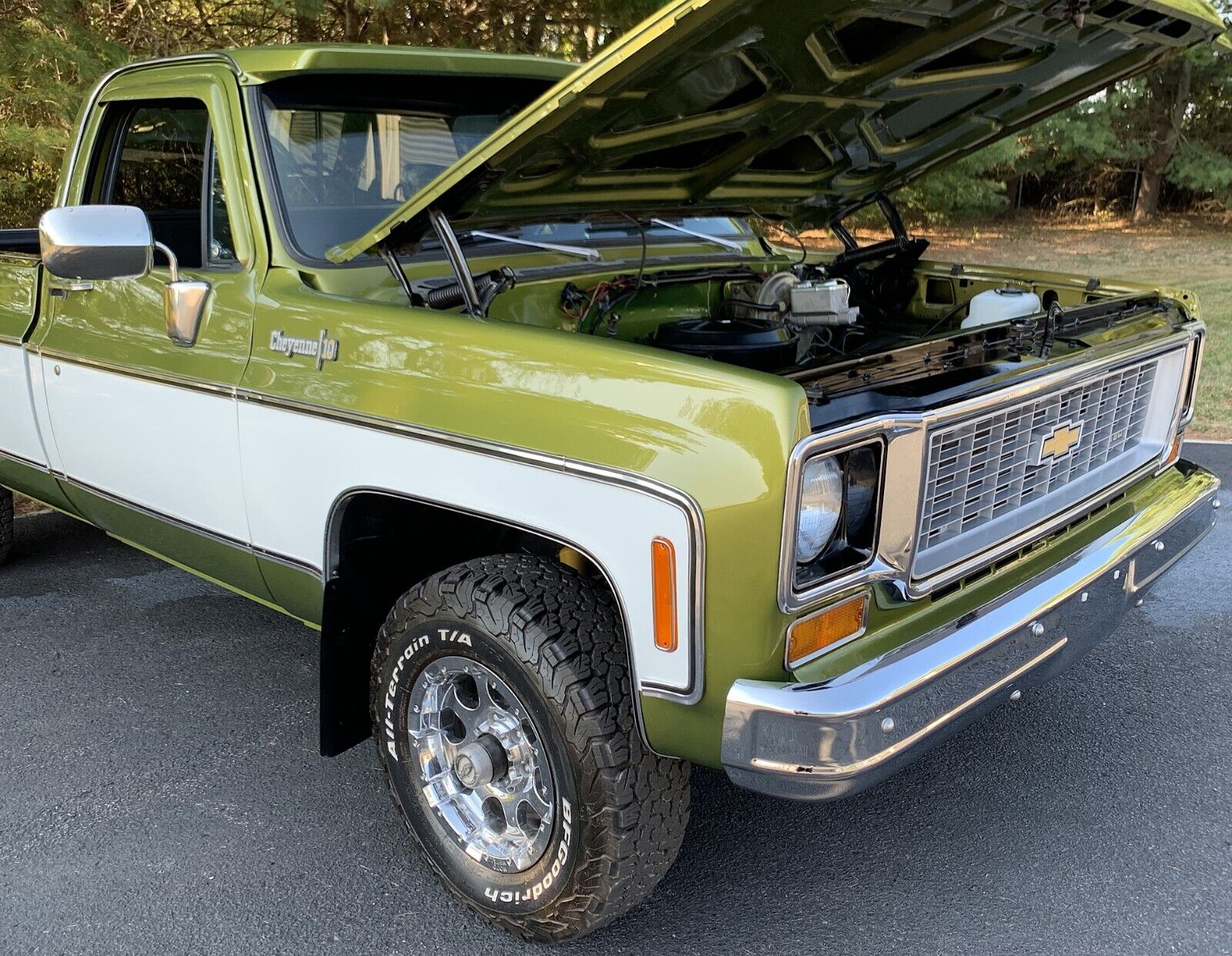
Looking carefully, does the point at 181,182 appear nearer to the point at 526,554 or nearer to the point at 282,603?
the point at 282,603

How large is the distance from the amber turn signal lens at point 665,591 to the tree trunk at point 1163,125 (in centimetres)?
2015

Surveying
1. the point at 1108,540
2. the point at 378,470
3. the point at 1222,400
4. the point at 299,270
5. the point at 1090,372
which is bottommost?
the point at 1222,400

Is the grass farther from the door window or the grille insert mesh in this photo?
the door window

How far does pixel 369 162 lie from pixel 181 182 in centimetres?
78

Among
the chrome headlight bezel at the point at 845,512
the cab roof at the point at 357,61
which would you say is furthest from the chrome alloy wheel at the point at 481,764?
the cab roof at the point at 357,61

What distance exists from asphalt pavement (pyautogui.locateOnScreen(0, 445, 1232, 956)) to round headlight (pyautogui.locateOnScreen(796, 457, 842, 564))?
1.00 m

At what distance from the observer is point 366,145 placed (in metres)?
3.23

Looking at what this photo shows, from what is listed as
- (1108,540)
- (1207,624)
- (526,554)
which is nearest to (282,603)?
(526,554)

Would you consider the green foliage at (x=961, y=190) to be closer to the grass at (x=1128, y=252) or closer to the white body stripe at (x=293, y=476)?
the grass at (x=1128, y=252)

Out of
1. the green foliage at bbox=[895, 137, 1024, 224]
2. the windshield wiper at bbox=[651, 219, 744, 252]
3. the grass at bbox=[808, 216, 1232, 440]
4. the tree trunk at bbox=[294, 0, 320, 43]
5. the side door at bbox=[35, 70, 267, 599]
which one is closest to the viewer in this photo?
the side door at bbox=[35, 70, 267, 599]

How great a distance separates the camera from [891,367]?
7.76 ft

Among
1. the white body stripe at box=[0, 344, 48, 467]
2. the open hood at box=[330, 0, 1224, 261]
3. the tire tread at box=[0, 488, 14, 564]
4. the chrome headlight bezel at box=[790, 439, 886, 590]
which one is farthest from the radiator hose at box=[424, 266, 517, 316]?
the tire tread at box=[0, 488, 14, 564]

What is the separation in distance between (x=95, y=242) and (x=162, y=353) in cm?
42

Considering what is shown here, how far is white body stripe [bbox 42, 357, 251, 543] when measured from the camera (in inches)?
119
